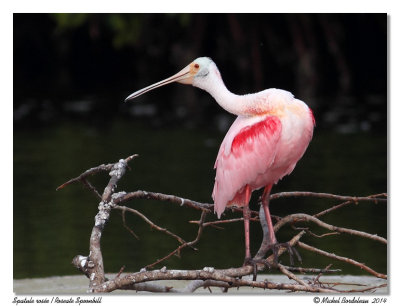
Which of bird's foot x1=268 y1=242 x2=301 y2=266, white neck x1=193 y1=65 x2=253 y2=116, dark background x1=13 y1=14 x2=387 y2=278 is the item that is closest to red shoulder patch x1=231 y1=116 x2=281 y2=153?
white neck x1=193 y1=65 x2=253 y2=116

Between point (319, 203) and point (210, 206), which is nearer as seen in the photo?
point (210, 206)

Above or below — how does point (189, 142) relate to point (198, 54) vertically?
below

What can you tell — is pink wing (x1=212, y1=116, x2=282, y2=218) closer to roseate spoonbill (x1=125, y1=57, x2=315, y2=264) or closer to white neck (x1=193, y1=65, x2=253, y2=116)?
roseate spoonbill (x1=125, y1=57, x2=315, y2=264)

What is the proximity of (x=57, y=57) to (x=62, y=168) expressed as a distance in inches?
287

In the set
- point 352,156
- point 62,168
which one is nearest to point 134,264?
point 62,168

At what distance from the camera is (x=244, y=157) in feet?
22.4

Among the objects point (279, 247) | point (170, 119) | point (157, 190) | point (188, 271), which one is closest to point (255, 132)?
point (279, 247)

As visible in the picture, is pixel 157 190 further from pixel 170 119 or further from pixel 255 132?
pixel 170 119

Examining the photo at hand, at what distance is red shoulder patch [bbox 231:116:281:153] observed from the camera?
658 centimetres

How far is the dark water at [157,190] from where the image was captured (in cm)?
911

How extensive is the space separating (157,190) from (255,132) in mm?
5106

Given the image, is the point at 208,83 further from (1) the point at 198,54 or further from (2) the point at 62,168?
(1) the point at 198,54

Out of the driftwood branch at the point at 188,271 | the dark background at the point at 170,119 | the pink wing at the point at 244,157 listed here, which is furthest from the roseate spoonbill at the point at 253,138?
the dark background at the point at 170,119
